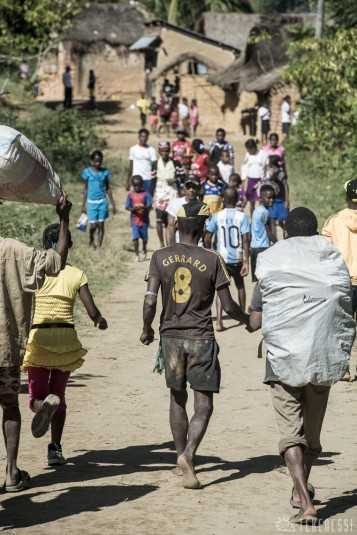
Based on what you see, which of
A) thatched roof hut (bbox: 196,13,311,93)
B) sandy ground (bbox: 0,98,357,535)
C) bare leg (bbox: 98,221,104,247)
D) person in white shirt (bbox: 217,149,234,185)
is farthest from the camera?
thatched roof hut (bbox: 196,13,311,93)

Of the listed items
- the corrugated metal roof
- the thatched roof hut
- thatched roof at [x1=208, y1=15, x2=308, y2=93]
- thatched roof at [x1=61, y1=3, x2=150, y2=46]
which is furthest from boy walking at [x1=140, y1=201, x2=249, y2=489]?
thatched roof at [x1=61, y1=3, x2=150, y2=46]

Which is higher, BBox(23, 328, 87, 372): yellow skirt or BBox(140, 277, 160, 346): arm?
BBox(140, 277, 160, 346): arm

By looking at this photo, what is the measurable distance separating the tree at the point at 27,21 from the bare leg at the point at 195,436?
21840 mm

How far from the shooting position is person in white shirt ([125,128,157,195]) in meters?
18.2

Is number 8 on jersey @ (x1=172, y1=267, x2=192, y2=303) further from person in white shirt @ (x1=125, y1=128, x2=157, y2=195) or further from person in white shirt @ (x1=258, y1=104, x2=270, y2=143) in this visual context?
person in white shirt @ (x1=258, y1=104, x2=270, y2=143)

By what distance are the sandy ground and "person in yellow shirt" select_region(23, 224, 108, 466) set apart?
45cm

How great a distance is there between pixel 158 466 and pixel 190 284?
1.35 metres

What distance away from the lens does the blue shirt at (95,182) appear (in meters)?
17.0

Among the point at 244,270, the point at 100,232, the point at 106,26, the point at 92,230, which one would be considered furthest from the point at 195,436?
the point at 106,26

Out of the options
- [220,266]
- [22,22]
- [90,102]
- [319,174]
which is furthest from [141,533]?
[90,102]

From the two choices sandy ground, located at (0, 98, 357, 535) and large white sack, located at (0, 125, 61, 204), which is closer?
sandy ground, located at (0, 98, 357, 535)

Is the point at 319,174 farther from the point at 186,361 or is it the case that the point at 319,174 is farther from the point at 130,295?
the point at 186,361

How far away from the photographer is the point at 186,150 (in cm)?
1927

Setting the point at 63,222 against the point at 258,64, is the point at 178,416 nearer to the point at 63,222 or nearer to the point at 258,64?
the point at 63,222
